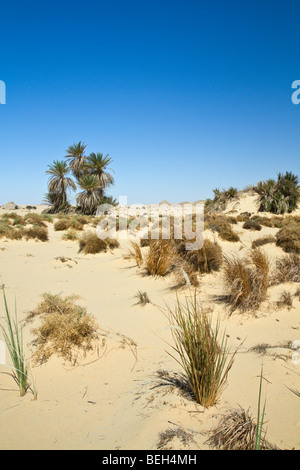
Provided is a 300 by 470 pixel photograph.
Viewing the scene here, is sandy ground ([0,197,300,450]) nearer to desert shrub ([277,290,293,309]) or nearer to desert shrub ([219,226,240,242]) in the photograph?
desert shrub ([277,290,293,309])

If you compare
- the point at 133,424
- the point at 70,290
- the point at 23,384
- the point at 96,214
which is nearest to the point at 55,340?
the point at 23,384

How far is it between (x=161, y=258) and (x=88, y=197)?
78.6ft

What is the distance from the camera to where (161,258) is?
676cm

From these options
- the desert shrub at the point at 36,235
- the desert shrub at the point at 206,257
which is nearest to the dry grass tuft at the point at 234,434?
the desert shrub at the point at 206,257

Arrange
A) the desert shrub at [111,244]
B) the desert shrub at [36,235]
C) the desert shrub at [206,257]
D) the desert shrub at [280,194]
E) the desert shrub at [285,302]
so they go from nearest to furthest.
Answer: the desert shrub at [285,302] < the desert shrub at [206,257] < the desert shrub at [111,244] < the desert shrub at [36,235] < the desert shrub at [280,194]

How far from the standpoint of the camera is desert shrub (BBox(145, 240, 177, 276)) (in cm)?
673

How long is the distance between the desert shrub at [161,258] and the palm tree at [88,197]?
23.1 m

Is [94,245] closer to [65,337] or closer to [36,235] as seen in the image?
[36,235]

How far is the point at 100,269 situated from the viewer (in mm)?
8656

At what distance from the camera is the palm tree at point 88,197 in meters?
28.6

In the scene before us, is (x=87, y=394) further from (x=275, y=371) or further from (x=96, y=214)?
(x=96, y=214)

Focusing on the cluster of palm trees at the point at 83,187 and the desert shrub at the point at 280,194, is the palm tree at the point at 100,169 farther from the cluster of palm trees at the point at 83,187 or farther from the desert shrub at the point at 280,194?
the desert shrub at the point at 280,194

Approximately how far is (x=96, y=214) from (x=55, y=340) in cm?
2606
